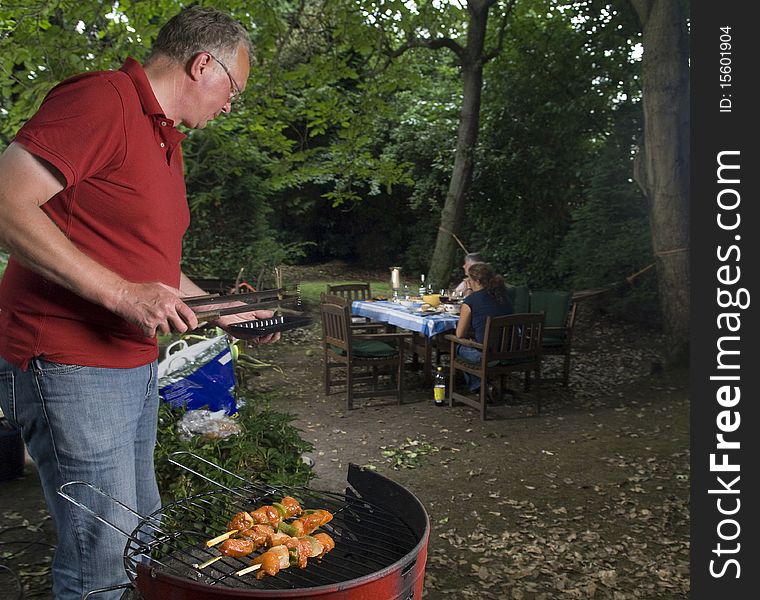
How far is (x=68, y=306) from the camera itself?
163cm

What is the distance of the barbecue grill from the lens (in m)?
1.46

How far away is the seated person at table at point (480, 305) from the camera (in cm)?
591

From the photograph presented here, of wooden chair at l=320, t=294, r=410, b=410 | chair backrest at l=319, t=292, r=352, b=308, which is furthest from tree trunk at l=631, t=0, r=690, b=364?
chair backrest at l=319, t=292, r=352, b=308

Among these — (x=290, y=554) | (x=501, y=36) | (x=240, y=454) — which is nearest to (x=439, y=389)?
(x=240, y=454)

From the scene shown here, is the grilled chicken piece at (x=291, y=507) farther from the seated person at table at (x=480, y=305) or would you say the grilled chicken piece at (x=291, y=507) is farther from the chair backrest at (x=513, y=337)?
the seated person at table at (x=480, y=305)

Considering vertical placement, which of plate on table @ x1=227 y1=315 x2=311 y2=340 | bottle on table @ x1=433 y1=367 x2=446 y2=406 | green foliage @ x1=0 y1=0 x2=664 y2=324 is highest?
green foliage @ x1=0 y1=0 x2=664 y2=324

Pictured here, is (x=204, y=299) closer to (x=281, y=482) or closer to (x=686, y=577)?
(x=281, y=482)

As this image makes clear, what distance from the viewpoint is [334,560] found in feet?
5.82

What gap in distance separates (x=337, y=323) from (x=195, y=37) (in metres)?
4.57

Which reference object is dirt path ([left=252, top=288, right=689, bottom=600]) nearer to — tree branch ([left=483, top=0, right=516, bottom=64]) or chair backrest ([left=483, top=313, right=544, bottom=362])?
chair backrest ([left=483, top=313, right=544, bottom=362])

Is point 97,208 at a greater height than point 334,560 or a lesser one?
greater

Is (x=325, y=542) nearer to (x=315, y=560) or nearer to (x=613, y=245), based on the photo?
(x=315, y=560)

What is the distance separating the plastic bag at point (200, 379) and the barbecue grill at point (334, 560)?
Answer: 1857 mm

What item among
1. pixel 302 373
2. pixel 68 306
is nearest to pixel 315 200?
pixel 302 373
